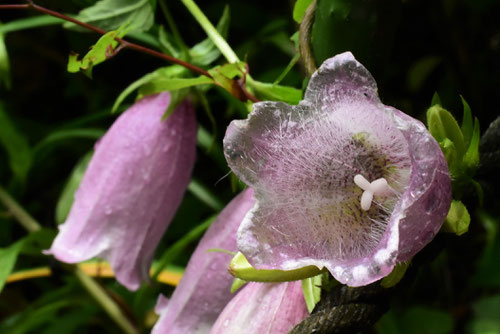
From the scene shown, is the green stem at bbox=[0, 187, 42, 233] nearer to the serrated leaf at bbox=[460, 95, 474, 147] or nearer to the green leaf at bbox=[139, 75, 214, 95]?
the green leaf at bbox=[139, 75, 214, 95]

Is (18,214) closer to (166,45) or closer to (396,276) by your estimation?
(166,45)

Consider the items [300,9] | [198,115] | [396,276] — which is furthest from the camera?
[198,115]

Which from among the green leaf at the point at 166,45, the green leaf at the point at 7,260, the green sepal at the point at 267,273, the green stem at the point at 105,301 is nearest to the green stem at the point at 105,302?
the green stem at the point at 105,301

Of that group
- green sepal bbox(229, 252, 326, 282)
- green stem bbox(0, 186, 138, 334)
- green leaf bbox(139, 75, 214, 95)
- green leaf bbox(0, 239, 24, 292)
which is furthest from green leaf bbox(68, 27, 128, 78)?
green stem bbox(0, 186, 138, 334)

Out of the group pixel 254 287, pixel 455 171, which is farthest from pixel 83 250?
pixel 455 171

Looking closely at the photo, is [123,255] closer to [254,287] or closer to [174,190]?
[174,190]

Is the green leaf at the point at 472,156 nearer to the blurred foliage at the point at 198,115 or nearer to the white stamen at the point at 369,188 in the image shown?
the white stamen at the point at 369,188

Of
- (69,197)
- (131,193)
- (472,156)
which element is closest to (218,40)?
(131,193)
